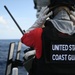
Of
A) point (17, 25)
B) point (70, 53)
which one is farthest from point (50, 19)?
point (17, 25)

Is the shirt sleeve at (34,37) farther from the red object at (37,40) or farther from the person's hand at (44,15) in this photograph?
the person's hand at (44,15)

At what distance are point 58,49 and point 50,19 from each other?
0.32 metres

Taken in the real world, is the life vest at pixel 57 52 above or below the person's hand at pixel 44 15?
below

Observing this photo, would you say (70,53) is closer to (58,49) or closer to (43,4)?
(58,49)

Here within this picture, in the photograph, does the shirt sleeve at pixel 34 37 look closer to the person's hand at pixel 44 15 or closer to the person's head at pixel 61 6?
the person's hand at pixel 44 15

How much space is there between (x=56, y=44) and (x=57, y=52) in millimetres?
79

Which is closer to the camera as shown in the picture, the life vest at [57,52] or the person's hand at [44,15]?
the life vest at [57,52]

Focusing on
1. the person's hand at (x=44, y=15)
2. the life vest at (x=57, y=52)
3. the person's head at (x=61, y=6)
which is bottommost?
the life vest at (x=57, y=52)

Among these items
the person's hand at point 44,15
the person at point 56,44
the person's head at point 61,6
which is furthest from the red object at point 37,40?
the person's head at point 61,6

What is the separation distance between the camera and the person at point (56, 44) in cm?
331

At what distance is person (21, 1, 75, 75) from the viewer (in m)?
3.31

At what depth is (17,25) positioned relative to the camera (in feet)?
16.0

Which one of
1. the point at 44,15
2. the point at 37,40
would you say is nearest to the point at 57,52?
the point at 37,40

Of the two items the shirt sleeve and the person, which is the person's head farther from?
the shirt sleeve
